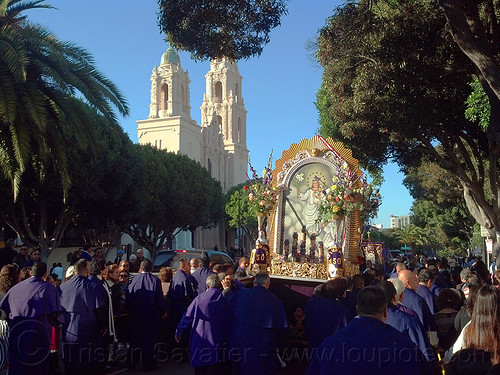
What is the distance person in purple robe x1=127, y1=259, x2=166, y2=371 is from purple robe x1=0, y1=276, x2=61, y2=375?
1.60m

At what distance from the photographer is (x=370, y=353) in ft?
11.0

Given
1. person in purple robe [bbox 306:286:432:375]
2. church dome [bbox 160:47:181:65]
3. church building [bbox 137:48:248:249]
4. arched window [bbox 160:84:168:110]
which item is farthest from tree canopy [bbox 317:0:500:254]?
church dome [bbox 160:47:181:65]

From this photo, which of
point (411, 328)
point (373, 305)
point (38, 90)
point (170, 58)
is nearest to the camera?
point (373, 305)

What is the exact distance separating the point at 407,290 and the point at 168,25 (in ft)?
23.7

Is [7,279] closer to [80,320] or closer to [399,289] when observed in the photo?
[80,320]

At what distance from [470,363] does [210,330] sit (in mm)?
A: 4510

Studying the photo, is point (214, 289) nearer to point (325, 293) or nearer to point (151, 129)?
point (325, 293)

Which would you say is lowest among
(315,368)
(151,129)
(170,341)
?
(170,341)

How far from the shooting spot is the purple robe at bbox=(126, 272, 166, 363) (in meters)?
8.74

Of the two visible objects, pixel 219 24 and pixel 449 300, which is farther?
pixel 219 24

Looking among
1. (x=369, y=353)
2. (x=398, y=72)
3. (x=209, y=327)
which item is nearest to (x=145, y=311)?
(x=209, y=327)

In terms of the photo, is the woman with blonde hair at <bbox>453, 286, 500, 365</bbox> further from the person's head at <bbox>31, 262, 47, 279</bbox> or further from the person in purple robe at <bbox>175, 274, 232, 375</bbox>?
the person's head at <bbox>31, 262, 47, 279</bbox>

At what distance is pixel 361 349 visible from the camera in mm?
3379

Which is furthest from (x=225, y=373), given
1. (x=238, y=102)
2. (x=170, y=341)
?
(x=238, y=102)
